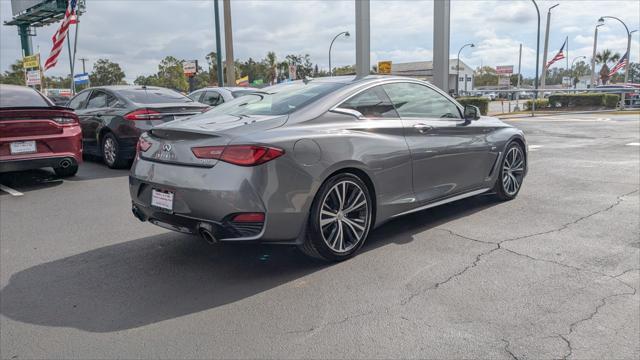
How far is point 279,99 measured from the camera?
4621 mm

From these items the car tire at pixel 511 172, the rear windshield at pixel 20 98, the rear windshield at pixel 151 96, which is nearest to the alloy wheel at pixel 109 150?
the rear windshield at pixel 151 96

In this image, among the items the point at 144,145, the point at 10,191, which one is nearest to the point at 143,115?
the point at 10,191

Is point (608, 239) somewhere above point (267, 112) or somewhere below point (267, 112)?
below

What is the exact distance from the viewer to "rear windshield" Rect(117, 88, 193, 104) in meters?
9.21

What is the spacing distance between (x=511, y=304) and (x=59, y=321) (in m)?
2.90

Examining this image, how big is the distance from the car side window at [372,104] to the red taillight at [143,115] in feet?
17.5

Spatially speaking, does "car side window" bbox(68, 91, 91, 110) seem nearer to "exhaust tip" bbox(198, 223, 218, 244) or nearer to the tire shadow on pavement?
the tire shadow on pavement

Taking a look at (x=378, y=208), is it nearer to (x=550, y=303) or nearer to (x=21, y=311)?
(x=550, y=303)

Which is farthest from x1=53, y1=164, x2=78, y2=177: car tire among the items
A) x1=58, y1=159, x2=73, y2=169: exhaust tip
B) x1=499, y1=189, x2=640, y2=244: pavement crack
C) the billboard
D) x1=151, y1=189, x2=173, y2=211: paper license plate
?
the billboard

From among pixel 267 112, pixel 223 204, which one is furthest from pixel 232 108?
pixel 223 204

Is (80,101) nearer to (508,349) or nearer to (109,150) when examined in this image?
(109,150)

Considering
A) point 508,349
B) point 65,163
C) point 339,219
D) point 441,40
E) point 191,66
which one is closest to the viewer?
point 508,349

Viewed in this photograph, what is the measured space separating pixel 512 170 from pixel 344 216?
9.95 feet

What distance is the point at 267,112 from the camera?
4.32m
